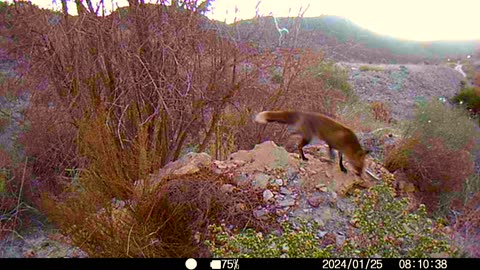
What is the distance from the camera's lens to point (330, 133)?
2.28 metres

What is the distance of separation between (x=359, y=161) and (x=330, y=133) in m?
0.35

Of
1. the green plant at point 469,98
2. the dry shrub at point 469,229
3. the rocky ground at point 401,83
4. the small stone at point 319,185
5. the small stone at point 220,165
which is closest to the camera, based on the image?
the dry shrub at point 469,229

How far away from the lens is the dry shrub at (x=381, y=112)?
170 inches

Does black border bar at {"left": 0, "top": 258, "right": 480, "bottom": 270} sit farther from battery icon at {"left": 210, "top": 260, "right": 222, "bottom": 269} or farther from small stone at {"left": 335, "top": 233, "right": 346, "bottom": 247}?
small stone at {"left": 335, "top": 233, "right": 346, "bottom": 247}

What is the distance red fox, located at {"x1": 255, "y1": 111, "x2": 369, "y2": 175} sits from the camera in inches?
90.2

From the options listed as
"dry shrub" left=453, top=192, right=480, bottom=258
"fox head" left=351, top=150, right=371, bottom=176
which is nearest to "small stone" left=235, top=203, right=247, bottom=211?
"fox head" left=351, top=150, right=371, bottom=176

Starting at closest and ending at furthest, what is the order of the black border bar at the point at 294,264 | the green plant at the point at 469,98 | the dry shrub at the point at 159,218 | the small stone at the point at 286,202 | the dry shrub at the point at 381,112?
the black border bar at the point at 294,264 < the dry shrub at the point at 159,218 < the small stone at the point at 286,202 < the green plant at the point at 469,98 < the dry shrub at the point at 381,112

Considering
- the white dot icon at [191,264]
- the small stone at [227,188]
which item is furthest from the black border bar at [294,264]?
the small stone at [227,188]

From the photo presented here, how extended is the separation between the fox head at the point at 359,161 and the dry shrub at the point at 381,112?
1771 mm

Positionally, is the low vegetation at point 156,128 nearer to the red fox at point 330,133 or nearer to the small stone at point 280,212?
the small stone at point 280,212

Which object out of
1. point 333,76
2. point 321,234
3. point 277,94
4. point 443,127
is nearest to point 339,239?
point 321,234

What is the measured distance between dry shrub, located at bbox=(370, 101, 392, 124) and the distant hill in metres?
0.57

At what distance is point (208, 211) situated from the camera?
2447 millimetres

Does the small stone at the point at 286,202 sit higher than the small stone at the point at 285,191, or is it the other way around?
the small stone at the point at 285,191
